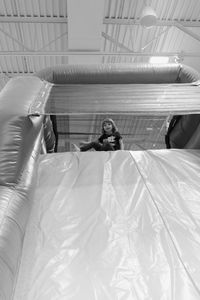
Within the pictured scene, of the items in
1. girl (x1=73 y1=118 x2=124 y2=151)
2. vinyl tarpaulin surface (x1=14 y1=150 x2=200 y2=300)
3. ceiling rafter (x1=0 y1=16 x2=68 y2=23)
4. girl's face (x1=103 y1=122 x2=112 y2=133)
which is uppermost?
ceiling rafter (x1=0 y1=16 x2=68 y2=23)

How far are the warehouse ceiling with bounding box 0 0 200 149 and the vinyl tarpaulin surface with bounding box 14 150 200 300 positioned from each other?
1262mm

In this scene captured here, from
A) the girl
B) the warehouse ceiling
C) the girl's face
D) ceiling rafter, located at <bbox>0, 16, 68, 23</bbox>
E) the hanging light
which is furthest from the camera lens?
ceiling rafter, located at <bbox>0, 16, 68, 23</bbox>

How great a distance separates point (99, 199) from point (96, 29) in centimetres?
211

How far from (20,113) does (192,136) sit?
128cm

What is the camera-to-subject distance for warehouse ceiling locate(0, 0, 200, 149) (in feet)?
8.71

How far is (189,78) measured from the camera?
185 centimetres

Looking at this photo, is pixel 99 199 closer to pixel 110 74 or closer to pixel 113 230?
pixel 113 230

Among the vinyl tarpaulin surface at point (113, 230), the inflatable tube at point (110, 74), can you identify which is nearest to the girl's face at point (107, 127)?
the inflatable tube at point (110, 74)

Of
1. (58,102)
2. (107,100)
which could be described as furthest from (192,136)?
(58,102)

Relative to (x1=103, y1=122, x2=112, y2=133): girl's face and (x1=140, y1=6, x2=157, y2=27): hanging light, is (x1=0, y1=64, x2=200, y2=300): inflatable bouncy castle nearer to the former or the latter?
(x1=103, y1=122, x2=112, y2=133): girl's face

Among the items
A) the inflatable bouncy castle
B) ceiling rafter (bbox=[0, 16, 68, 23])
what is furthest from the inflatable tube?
ceiling rafter (bbox=[0, 16, 68, 23])

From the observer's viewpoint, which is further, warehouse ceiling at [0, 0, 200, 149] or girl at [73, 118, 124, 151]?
warehouse ceiling at [0, 0, 200, 149]

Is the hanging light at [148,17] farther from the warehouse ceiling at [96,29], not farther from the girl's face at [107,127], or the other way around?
the girl's face at [107,127]

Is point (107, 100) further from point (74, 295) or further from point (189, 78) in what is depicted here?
point (74, 295)
